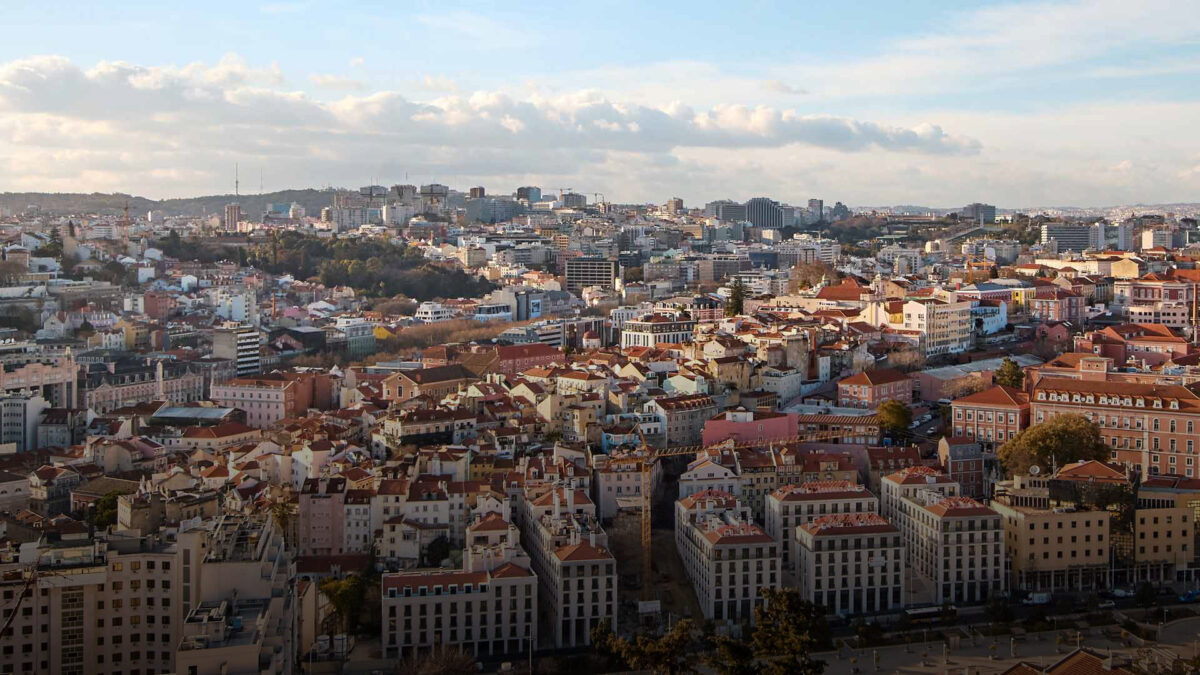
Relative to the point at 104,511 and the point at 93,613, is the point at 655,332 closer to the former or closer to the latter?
the point at 104,511

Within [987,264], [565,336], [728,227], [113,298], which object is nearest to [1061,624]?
[565,336]

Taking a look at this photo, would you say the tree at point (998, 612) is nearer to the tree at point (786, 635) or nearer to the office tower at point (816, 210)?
the tree at point (786, 635)

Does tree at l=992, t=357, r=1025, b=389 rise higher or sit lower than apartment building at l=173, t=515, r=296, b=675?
higher

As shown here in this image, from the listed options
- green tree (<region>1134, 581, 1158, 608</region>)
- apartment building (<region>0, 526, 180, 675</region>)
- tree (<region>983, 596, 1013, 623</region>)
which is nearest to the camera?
apartment building (<region>0, 526, 180, 675</region>)

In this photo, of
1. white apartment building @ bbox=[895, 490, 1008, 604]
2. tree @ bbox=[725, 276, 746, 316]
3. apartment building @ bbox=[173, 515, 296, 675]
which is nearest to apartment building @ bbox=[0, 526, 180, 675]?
apartment building @ bbox=[173, 515, 296, 675]

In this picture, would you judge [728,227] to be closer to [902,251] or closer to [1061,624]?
[902,251]

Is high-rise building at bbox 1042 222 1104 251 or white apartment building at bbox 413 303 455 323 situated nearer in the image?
white apartment building at bbox 413 303 455 323

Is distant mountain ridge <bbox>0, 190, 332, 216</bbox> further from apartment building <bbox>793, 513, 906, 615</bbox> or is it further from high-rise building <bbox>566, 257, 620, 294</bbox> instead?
apartment building <bbox>793, 513, 906, 615</bbox>
